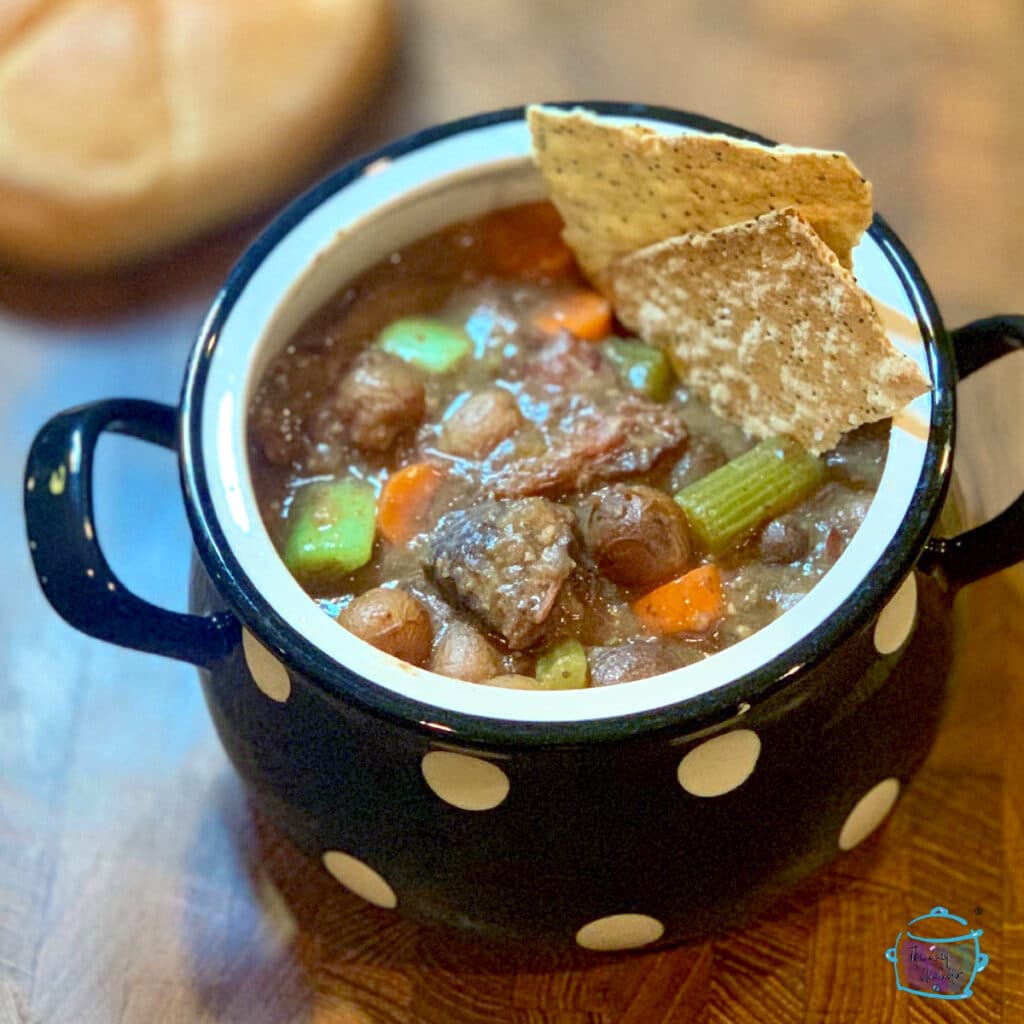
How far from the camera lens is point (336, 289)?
47.6 inches

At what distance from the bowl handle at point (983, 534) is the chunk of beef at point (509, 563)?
279 mm

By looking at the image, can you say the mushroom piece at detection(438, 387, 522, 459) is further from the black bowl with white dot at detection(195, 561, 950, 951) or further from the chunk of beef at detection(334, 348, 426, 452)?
the black bowl with white dot at detection(195, 561, 950, 951)

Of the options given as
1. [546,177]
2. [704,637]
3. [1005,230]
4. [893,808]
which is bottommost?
[893,808]

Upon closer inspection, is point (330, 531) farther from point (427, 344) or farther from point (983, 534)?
point (983, 534)

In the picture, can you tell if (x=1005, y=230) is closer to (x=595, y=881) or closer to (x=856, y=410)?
(x=856, y=410)

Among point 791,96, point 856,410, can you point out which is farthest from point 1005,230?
point 856,410

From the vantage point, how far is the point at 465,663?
0.94 m

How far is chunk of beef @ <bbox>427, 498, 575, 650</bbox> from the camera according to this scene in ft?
3.14

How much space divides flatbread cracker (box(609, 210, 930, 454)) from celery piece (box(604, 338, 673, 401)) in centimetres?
1

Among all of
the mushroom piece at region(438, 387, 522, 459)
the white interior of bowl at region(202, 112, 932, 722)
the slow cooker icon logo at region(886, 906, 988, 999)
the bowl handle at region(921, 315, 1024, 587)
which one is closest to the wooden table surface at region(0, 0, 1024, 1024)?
the slow cooker icon logo at region(886, 906, 988, 999)

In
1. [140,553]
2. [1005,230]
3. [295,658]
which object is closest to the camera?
[295,658]

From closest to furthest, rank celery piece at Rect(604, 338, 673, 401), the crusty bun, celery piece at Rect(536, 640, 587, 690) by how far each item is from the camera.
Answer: celery piece at Rect(536, 640, 587, 690)
celery piece at Rect(604, 338, 673, 401)
the crusty bun

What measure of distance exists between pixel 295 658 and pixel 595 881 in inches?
10.9

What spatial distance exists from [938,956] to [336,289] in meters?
0.80
